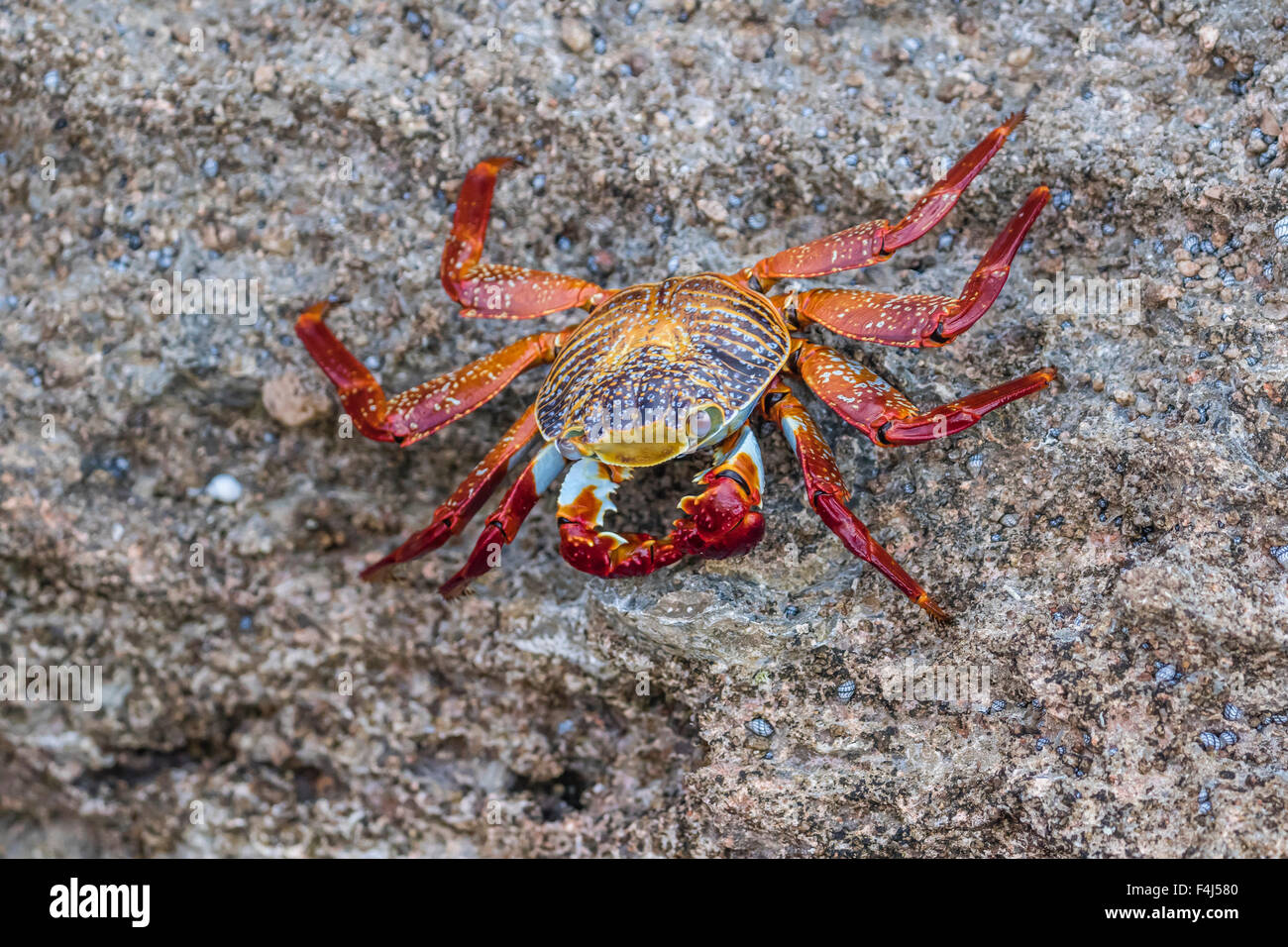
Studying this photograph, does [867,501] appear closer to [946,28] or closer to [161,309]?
[946,28]

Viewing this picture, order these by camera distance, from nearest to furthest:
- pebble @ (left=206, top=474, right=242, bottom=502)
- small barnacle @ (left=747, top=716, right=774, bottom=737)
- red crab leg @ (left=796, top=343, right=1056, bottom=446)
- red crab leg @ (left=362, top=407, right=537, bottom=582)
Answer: red crab leg @ (left=796, top=343, right=1056, bottom=446) → small barnacle @ (left=747, top=716, right=774, bottom=737) → red crab leg @ (left=362, top=407, right=537, bottom=582) → pebble @ (left=206, top=474, right=242, bottom=502)

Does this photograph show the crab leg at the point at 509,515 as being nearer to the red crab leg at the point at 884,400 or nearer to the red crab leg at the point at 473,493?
the red crab leg at the point at 473,493

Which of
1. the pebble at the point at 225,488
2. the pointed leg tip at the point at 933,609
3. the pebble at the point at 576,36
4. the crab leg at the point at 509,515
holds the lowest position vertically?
the pointed leg tip at the point at 933,609

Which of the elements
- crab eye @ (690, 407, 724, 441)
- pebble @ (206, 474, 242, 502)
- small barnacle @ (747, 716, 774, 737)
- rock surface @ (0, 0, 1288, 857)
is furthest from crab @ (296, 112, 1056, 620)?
pebble @ (206, 474, 242, 502)

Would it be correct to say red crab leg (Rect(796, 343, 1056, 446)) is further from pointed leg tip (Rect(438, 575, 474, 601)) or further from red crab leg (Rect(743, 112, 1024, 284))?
pointed leg tip (Rect(438, 575, 474, 601))

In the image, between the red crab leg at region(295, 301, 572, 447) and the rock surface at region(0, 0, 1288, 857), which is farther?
the red crab leg at region(295, 301, 572, 447)

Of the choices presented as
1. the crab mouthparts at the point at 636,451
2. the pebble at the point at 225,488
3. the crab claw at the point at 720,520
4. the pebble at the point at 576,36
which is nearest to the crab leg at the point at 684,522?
the crab claw at the point at 720,520
